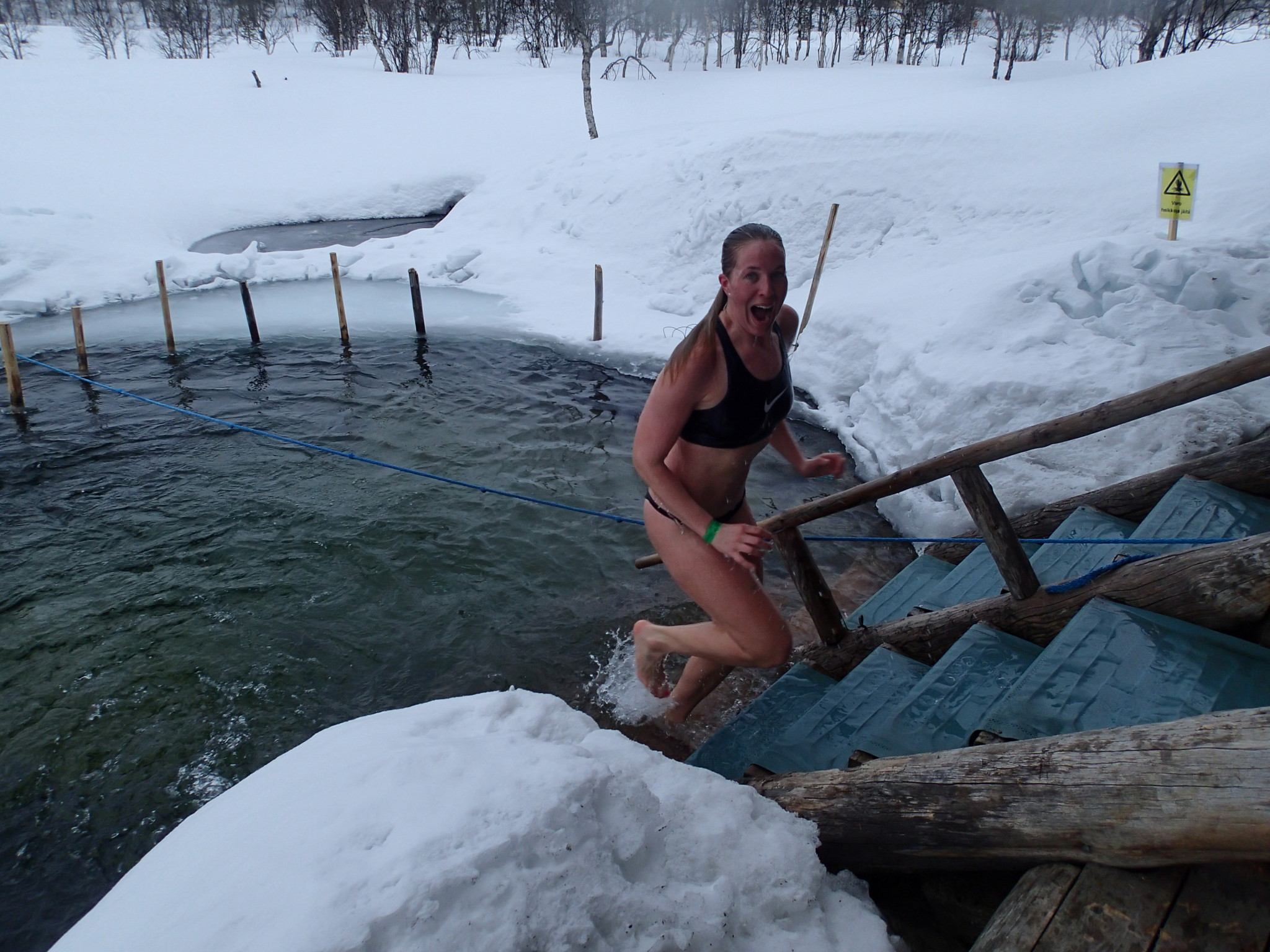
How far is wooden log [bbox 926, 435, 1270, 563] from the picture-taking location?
3434 mm

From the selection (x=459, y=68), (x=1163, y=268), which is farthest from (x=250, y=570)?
(x=459, y=68)

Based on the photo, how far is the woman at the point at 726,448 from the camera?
8.54 ft

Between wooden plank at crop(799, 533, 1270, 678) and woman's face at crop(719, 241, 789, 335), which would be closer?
wooden plank at crop(799, 533, 1270, 678)

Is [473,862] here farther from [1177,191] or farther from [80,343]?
[80,343]

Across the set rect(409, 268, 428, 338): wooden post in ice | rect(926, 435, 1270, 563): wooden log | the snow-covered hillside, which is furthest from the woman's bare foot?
rect(409, 268, 428, 338): wooden post in ice

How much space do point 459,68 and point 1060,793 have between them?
3870 centimetres

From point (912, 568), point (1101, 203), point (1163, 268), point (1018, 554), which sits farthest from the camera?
point (1101, 203)

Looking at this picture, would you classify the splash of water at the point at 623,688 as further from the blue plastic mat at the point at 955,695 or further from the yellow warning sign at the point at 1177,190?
the yellow warning sign at the point at 1177,190

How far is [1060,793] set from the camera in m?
1.62

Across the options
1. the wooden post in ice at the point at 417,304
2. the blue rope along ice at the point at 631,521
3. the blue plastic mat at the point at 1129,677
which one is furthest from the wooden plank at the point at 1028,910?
the wooden post in ice at the point at 417,304

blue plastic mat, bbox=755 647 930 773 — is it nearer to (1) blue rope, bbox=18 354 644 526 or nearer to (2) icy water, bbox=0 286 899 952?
(1) blue rope, bbox=18 354 644 526

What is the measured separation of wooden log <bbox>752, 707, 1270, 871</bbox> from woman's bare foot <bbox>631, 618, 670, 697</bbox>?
1.31 meters

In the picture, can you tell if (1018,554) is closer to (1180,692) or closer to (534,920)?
(1180,692)

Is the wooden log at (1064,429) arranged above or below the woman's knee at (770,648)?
above
